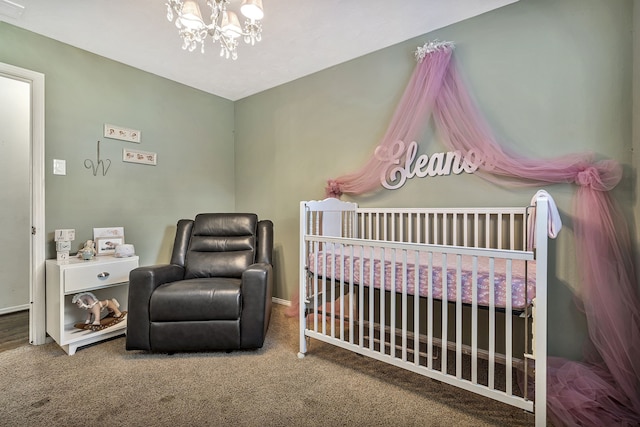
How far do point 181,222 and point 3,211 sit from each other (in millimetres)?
1932

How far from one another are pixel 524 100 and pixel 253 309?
2.27 m

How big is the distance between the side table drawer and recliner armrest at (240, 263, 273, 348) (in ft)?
3.59

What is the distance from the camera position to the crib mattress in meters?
1.34

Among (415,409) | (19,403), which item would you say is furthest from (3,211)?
(415,409)

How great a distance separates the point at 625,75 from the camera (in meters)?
1.60

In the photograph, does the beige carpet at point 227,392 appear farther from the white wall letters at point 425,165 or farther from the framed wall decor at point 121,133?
the framed wall decor at point 121,133

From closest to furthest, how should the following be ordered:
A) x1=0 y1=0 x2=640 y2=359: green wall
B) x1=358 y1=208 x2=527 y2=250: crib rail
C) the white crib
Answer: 1. the white crib
2. x1=0 y1=0 x2=640 y2=359: green wall
3. x1=358 y1=208 x2=527 y2=250: crib rail

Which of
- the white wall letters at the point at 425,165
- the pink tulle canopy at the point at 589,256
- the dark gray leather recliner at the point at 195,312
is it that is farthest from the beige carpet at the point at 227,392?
the white wall letters at the point at 425,165

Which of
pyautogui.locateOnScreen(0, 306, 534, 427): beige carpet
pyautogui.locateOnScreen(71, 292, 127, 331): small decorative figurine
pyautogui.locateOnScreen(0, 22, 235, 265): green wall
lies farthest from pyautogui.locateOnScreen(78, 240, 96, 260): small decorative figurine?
pyautogui.locateOnScreen(0, 306, 534, 427): beige carpet

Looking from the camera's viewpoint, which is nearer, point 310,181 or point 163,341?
point 163,341

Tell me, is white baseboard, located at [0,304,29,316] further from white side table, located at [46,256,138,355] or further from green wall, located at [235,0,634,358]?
green wall, located at [235,0,634,358]

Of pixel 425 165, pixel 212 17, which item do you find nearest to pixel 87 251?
pixel 212 17

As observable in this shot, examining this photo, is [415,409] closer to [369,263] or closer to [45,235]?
[369,263]

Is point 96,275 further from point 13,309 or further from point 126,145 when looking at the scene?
point 13,309
